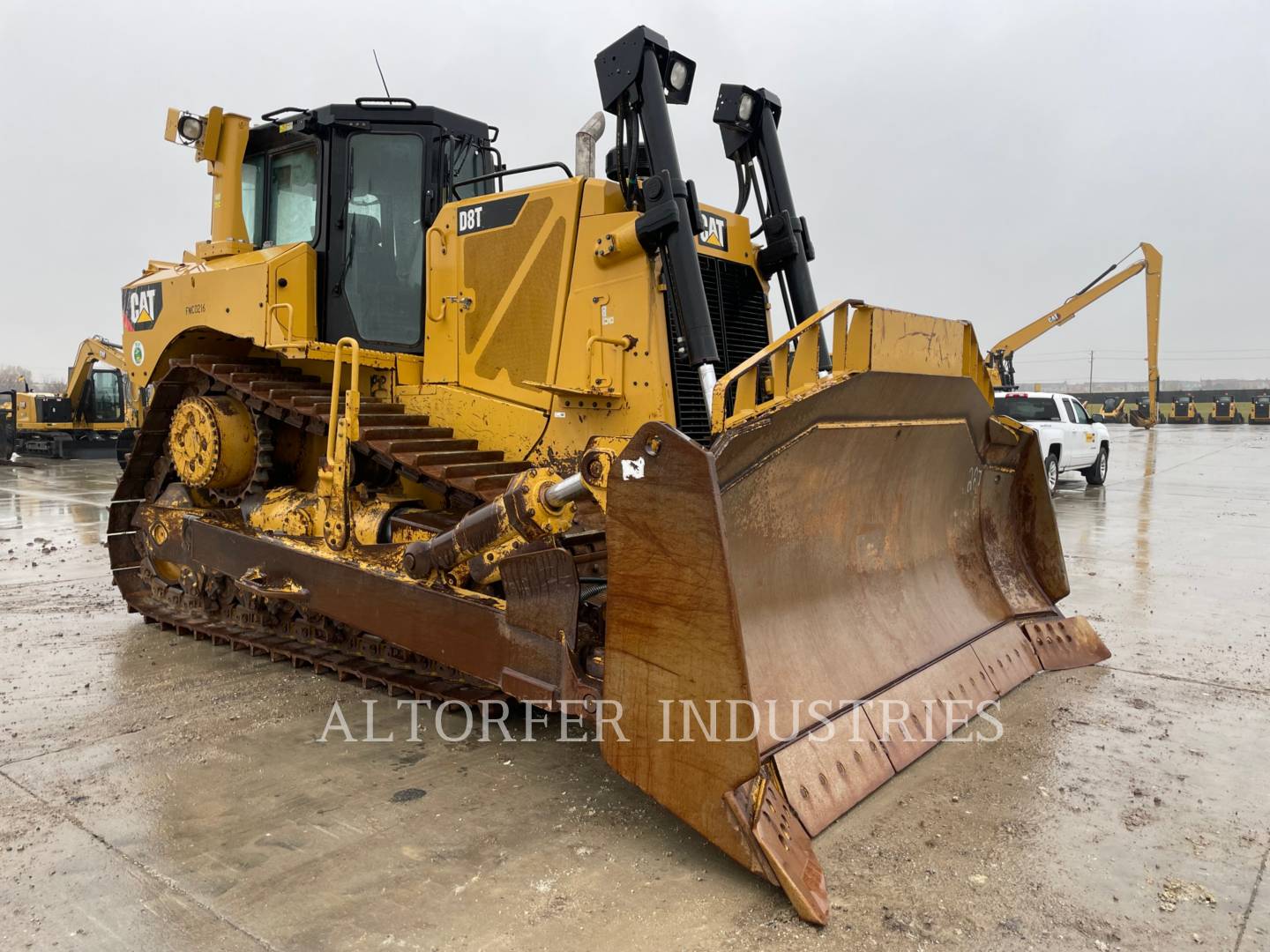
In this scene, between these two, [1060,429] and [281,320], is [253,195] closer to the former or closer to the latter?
[281,320]

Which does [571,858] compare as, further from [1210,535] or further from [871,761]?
[1210,535]

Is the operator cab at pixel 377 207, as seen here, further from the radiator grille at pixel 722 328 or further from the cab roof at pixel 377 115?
the radiator grille at pixel 722 328

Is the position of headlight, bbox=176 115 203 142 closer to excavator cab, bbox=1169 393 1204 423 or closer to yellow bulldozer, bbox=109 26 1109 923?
yellow bulldozer, bbox=109 26 1109 923

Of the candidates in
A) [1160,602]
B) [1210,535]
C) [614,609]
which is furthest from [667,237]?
[1210,535]

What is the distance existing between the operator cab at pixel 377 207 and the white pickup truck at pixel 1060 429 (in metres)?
11.4

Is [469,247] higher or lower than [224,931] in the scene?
higher

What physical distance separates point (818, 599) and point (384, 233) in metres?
3.38

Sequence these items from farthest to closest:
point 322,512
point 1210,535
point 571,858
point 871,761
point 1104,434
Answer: point 1104,434 < point 1210,535 < point 322,512 < point 871,761 < point 571,858

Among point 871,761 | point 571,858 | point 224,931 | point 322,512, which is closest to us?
point 224,931

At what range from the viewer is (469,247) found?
4.89 metres

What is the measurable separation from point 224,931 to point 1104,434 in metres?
16.8

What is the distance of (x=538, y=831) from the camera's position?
3064 millimetres

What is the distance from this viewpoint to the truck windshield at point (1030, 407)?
585 inches

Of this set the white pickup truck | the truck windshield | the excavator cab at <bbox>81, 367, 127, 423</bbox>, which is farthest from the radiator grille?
the excavator cab at <bbox>81, 367, 127, 423</bbox>
